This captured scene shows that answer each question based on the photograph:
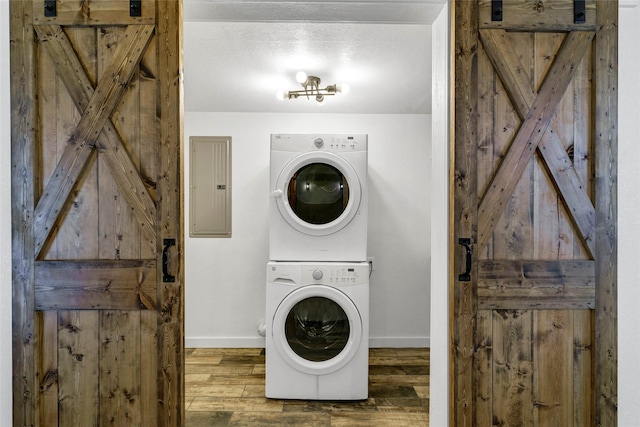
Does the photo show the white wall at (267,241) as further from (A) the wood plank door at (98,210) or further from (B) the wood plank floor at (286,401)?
(A) the wood plank door at (98,210)

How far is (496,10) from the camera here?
1.68 m

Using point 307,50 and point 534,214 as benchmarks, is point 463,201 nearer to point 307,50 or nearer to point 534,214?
point 534,214

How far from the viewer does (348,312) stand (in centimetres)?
270

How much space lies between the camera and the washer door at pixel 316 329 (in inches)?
106

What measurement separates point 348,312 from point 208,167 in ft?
6.32

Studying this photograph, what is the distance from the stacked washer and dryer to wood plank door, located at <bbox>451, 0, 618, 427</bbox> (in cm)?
111

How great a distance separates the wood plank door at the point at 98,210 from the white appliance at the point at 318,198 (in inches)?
47.1

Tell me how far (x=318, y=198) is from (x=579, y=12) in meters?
1.73

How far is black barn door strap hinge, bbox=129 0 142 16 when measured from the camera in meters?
1.67

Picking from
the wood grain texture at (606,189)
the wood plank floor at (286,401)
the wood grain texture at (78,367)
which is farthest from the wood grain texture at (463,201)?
the wood grain texture at (78,367)

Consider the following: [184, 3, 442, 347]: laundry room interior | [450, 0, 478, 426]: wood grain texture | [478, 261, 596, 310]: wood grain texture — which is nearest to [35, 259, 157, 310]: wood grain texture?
[450, 0, 478, 426]: wood grain texture

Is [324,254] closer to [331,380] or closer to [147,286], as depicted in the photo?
[331,380]

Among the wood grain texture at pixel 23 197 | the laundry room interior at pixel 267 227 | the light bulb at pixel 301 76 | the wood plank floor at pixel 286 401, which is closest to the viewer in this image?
the wood grain texture at pixel 23 197
